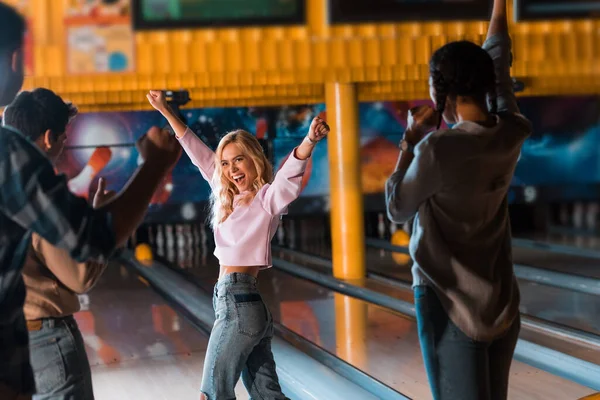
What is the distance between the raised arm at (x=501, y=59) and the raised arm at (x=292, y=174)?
0.45m

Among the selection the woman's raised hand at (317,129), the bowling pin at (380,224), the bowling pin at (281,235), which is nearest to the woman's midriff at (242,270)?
the woman's raised hand at (317,129)

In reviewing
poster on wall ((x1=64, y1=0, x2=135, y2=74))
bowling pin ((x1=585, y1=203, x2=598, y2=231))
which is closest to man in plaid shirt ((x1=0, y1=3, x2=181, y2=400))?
poster on wall ((x1=64, y1=0, x2=135, y2=74))

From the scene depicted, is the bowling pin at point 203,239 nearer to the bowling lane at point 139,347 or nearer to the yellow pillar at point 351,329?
the bowling lane at point 139,347

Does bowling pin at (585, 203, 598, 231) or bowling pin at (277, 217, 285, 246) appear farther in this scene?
bowling pin at (585, 203, 598, 231)

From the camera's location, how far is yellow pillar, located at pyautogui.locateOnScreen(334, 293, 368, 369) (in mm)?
3934

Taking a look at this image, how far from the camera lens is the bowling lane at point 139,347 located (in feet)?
11.6

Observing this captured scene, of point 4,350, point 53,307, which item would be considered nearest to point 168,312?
point 53,307

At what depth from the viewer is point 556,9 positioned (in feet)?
13.9

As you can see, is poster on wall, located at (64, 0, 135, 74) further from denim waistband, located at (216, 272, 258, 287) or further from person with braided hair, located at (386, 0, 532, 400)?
person with braided hair, located at (386, 0, 532, 400)

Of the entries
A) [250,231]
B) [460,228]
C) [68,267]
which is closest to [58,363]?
[68,267]

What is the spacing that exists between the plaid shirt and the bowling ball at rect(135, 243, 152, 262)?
7.03 m

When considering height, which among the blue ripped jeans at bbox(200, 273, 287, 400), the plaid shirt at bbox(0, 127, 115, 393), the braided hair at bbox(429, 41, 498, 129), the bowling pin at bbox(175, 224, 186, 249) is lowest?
the bowling pin at bbox(175, 224, 186, 249)

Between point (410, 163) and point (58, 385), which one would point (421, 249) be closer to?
point (410, 163)

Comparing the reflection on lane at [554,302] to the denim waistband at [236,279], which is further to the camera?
the reflection on lane at [554,302]
